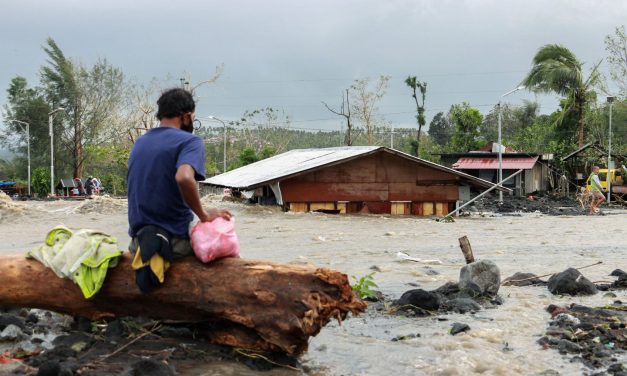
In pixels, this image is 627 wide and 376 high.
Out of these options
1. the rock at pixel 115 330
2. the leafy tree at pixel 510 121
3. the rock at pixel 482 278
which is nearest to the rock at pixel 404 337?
the rock at pixel 482 278

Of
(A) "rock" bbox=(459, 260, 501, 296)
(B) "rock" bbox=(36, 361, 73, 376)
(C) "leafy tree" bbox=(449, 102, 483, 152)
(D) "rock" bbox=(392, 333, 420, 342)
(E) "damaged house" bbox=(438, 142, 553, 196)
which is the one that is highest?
(C) "leafy tree" bbox=(449, 102, 483, 152)

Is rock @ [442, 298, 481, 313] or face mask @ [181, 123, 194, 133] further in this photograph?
rock @ [442, 298, 481, 313]

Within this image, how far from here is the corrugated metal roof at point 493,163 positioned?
44.6 meters

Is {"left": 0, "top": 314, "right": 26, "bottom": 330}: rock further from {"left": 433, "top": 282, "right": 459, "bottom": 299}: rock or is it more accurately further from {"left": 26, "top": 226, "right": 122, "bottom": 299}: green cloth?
{"left": 433, "top": 282, "right": 459, "bottom": 299}: rock

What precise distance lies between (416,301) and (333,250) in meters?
6.82

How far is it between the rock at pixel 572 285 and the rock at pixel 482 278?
2.99ft

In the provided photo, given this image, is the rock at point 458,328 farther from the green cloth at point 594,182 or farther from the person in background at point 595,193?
the person in background at point 595,193

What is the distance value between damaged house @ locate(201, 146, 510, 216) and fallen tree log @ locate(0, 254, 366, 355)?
16.3 metres

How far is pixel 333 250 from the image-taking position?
14.7 metres

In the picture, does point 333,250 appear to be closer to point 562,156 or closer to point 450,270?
point 450,270

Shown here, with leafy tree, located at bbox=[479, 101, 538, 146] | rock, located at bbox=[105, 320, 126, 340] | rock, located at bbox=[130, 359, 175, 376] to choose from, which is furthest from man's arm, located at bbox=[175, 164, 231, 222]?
leafy tree, located at bbox=[479, 101, 538, 146]

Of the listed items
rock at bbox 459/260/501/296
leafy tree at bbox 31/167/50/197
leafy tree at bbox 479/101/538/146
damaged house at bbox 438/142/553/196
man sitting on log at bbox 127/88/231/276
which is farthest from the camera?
leafy tree at bbox 479/101/538/146

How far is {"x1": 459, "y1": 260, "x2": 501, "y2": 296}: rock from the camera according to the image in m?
8.69

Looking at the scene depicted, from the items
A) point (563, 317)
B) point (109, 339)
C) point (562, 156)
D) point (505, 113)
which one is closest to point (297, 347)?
point (109, 339)
